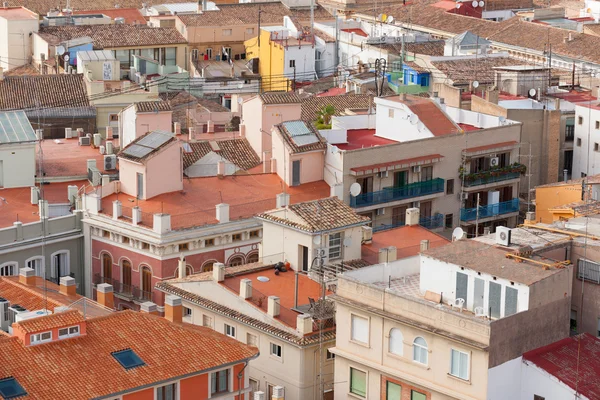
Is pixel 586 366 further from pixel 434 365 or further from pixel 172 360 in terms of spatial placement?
pixel 172 360

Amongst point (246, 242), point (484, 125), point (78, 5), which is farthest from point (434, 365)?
point (78, 5)

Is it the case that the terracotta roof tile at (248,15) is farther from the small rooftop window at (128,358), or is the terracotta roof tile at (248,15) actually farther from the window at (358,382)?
the small rooftop window at (128,358)

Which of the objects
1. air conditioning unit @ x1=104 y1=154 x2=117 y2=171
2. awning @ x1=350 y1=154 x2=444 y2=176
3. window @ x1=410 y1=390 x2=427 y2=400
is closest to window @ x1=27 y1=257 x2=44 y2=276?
air conditioning unit @ x1=104 y1=154 x2=117 y2=171

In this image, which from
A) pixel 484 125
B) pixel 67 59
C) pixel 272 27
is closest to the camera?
pixel 484 125

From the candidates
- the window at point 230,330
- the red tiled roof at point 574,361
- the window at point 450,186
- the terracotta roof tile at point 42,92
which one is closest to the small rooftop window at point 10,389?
the window at point 230,330

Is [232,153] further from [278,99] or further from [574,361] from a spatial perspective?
[574,361]

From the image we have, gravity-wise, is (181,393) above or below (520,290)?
below
